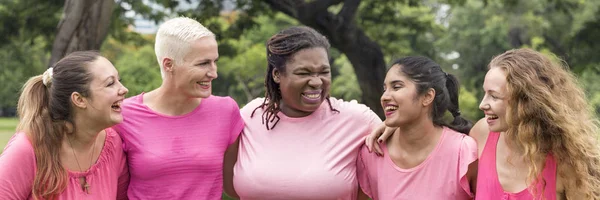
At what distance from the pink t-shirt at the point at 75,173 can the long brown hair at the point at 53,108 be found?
5 cm

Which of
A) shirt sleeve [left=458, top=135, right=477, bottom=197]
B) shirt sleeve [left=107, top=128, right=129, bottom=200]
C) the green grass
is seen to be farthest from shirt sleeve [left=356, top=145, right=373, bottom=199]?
the green grass

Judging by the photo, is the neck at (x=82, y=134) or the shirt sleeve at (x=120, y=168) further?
the shirt sleeve at (x=120, y=168)

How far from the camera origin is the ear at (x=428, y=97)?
4.02 m

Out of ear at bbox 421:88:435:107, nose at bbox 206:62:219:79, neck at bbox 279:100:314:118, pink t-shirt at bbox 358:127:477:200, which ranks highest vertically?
ear at bbox 421:88:435:107

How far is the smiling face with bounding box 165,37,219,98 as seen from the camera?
4.01 metres

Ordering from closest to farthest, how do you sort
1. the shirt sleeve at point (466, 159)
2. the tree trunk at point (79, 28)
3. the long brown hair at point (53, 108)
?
the long brown hair at point (53, 108) < the shirt sleeve at point (466, 159) < the tree trunk at point (79, 28)

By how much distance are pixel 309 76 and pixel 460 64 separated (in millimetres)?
32076

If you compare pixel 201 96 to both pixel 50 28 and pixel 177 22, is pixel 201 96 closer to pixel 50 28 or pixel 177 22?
pixel 177 22

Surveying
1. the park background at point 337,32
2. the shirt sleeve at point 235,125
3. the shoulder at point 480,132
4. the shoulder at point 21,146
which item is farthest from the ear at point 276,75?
the park background at point 337,32

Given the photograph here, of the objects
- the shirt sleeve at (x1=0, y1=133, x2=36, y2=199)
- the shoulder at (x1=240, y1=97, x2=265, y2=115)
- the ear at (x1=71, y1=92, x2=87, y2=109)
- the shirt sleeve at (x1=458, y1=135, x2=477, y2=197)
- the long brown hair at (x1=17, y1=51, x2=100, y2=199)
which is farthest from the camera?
the shoulder at (x1=240, y1=97, x2=265, y2=115)

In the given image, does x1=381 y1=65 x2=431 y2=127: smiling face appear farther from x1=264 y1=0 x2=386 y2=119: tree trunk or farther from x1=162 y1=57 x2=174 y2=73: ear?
x1=264 y1=0 x2=386 y2=119: tree trunk

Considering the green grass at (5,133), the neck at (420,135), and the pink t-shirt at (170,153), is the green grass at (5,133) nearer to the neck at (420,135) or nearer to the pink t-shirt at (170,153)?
the pink t-shirt at (170,153)

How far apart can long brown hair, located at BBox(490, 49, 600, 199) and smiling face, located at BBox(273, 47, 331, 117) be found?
960 millimetres

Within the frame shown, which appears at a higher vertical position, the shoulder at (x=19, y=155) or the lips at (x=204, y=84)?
the lips at (x=204, y=84)
